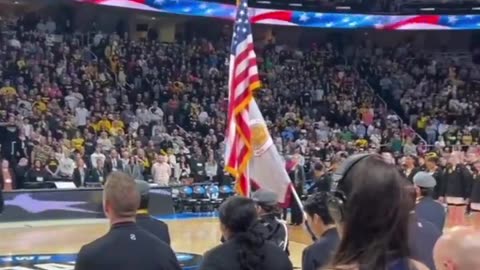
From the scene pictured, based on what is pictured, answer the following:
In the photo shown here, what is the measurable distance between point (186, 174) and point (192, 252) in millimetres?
9014

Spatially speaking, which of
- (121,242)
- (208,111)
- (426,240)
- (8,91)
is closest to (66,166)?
(8,91)

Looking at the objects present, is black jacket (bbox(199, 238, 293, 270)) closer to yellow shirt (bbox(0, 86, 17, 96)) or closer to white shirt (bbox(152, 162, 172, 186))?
white shirt (bbox(152, 162, 172, 186))

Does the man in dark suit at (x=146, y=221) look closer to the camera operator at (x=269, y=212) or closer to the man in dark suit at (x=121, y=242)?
the camera operator at (x=269, y=212)

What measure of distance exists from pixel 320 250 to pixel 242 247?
1.51 feet

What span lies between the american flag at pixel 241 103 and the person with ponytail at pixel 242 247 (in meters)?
4.62

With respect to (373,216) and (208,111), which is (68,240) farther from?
(373,216)

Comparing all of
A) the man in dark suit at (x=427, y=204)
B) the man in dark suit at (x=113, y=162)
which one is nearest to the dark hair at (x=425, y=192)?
the man in dark suit at (x=427, y=204)

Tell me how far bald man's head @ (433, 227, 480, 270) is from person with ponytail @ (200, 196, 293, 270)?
6.48ft

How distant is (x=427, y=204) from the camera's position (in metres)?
7.11

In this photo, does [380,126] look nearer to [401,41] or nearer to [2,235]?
[401,41]

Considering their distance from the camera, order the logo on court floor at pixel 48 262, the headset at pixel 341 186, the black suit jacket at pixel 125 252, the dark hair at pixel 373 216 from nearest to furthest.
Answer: the dark hair at pixel 373 216, the headset at pixel 341 186, the black suit jacket at pixel 125 252, the logo on court floor at pixel 48 262

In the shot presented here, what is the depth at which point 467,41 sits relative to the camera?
38.1 metres

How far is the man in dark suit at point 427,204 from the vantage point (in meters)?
7.02

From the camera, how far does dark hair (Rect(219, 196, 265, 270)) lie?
14.6 ft
